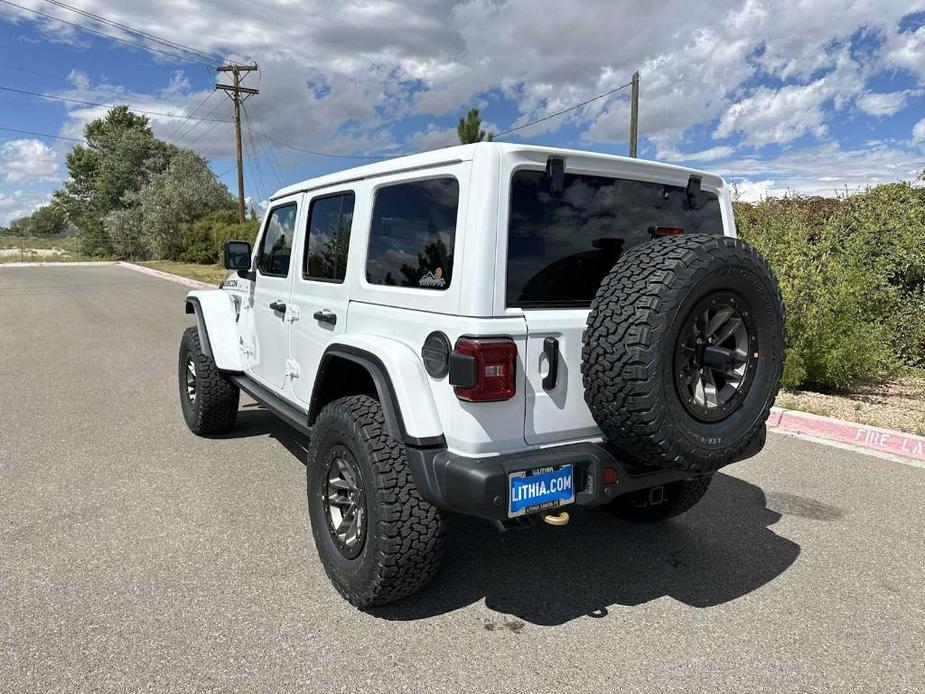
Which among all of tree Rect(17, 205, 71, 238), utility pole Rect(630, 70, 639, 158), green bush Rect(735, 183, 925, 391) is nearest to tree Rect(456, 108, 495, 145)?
utility pole Rect(630, 70, 639, 158)

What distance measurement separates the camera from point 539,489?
98.7 inches

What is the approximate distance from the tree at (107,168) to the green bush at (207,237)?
12.1m

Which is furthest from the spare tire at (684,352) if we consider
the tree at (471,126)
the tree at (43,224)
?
the tree at (43,224)

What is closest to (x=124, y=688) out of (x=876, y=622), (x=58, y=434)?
(x=876, y=622)

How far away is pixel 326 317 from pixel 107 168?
52380 millimetres

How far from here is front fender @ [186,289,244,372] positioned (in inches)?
189

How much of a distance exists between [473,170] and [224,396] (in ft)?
10.8

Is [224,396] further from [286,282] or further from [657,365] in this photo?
[657,365]

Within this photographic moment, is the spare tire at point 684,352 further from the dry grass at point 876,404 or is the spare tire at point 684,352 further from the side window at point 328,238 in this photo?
the dry grass at point 876,404

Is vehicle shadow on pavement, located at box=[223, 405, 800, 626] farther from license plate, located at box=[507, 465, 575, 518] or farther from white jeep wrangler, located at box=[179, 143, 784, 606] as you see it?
license plate, located at box=[507, 465, 575, 518]

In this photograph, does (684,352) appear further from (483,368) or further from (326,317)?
(326,317)

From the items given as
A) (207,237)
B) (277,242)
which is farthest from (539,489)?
(207,237)

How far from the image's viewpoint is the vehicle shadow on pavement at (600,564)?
9.79 ft

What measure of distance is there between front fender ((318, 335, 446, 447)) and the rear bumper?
76 mm
